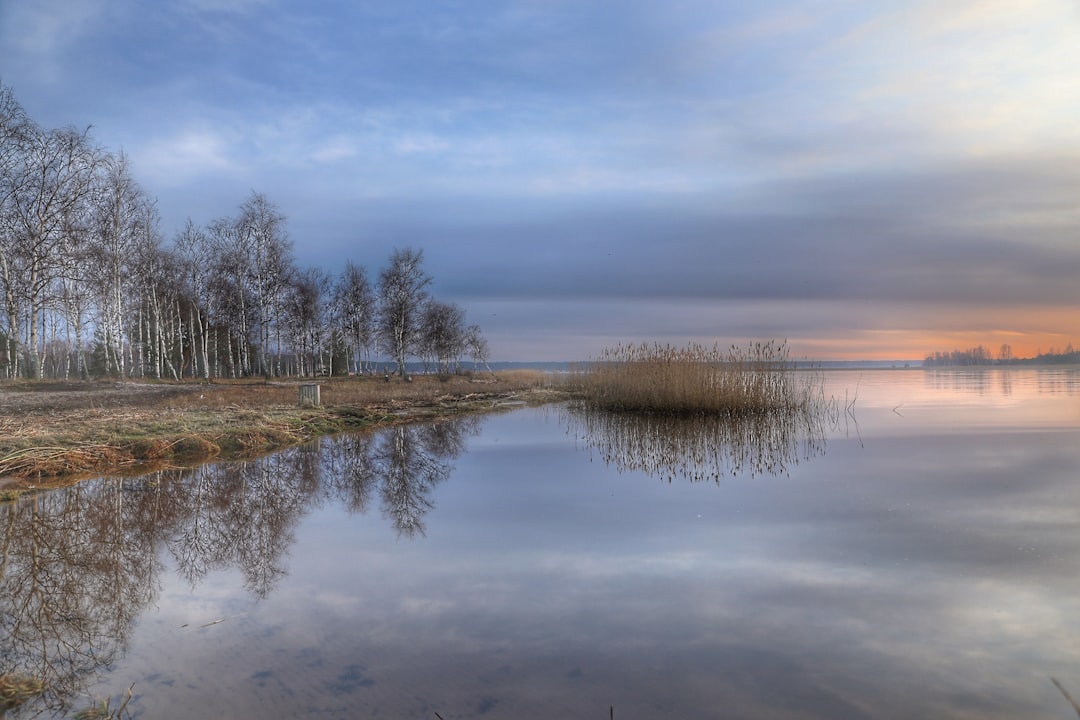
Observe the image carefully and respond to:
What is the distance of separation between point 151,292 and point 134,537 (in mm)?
25773

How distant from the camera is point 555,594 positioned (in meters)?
3.90

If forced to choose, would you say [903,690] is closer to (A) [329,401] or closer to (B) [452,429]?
(B) [452,429]

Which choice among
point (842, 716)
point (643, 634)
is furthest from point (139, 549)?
point (842, 716)

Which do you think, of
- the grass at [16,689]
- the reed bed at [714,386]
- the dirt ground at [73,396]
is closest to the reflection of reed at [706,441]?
the reed bed at [714,386]

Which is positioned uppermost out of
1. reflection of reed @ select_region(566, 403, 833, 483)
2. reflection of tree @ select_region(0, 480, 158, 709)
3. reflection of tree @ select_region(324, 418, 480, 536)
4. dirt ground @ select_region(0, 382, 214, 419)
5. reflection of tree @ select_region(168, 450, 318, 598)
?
dirt ground @ select_region(0, 382, 214, 419)

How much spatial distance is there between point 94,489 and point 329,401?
10.3 metres

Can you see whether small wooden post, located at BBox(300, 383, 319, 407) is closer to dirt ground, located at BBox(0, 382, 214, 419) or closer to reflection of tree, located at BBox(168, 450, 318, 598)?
dirt ground, located at BBox(0, 382, 214, 419)

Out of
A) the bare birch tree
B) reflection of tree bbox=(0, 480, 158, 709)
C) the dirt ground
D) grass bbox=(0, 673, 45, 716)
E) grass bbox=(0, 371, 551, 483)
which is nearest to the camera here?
grass bbox=(0, 673, 45, 716)

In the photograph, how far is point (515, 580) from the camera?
13.7 feet

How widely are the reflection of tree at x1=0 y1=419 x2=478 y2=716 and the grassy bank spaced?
38.9 inches

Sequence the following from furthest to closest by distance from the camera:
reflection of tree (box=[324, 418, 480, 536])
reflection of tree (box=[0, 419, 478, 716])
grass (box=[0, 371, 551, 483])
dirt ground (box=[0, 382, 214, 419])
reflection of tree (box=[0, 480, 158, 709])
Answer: dirt ground (box=[0, 382, 214, 419])
grass (box=[0, 371, 551, 483])
reflection of tree (box=[324, 418, 480, 536])
reflection of tree (box=[0, 419, 478, 716])
reflection of tree (box=[0, 480, 158, 709])

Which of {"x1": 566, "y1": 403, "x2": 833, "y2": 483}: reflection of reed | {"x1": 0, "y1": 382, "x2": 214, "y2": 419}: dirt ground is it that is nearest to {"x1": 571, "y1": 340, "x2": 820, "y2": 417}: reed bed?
{"x1": 566, "y1": 403, "x2": 833, "y2": 483}: reflection of reed

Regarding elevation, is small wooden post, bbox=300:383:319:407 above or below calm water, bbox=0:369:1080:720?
above

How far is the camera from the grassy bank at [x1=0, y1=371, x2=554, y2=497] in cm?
821
